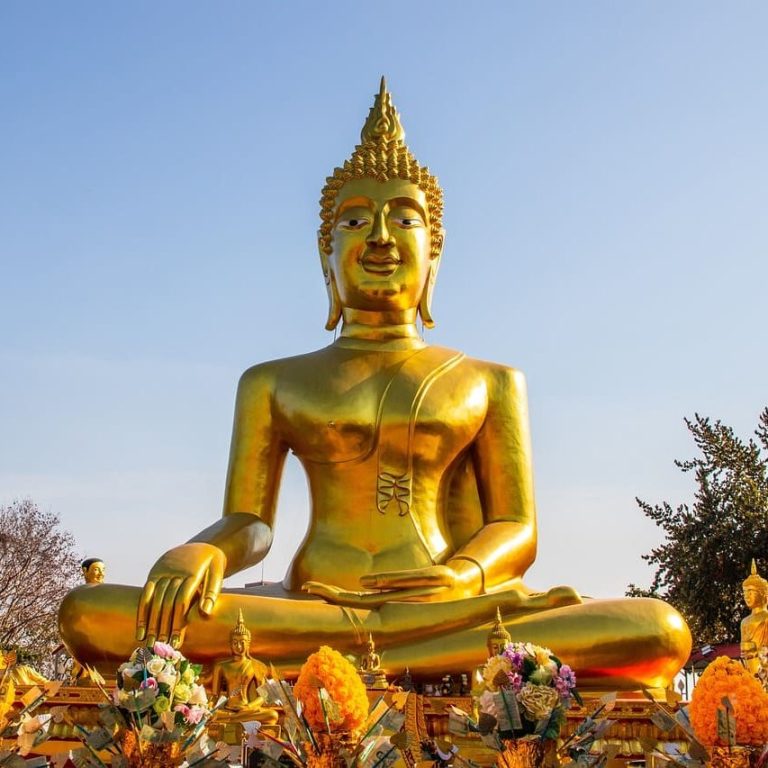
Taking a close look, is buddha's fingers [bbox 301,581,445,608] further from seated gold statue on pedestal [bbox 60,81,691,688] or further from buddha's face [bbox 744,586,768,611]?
buddha's face [bbox 744,586,768,611]

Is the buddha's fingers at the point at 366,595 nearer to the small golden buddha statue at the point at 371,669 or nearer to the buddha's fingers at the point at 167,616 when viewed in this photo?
the small golden buddha statue at the point at 371,669

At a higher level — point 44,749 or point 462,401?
point 462,401

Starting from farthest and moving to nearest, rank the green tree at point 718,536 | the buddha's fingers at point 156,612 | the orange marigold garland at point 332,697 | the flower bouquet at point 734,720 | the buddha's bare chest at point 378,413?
the green tree at point 718,536 < the buddha's bare chest at point 378,413 < the buddha's fingers at point 156,612 < the orange marigold garland at point 332,697 < the flower bouquet at point 734,720

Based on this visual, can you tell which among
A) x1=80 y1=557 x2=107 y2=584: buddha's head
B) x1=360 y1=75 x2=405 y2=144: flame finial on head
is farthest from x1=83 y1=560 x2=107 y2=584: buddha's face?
x1=360 y1=75 x2=405 y2=144: flame finial on head

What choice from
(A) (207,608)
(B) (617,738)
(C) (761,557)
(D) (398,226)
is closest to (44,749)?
(A) (207,608)

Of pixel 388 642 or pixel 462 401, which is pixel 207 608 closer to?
pixel 388 642

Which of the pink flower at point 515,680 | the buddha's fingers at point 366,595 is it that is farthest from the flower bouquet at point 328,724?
the buddha's fingers at point 366,595

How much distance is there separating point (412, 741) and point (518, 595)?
5.25 feet

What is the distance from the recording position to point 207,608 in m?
7.22

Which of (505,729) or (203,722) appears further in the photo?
(203,722)

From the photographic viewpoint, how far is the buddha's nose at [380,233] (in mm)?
8594

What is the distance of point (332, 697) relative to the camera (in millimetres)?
3828

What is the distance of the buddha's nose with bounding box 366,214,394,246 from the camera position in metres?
8.59

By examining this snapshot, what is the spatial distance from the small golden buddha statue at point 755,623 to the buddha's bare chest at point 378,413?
2103 millimetres
